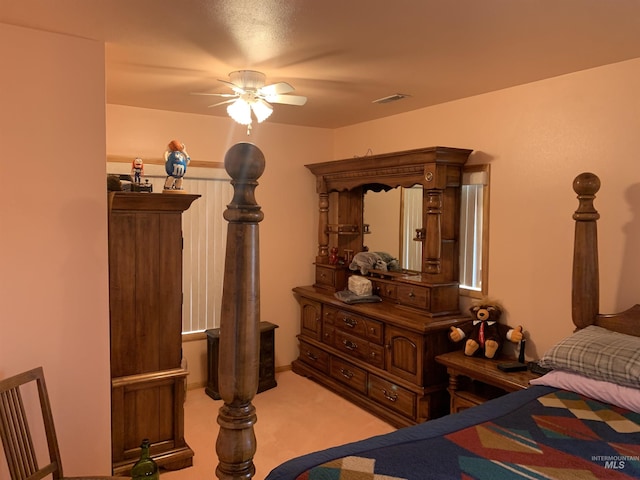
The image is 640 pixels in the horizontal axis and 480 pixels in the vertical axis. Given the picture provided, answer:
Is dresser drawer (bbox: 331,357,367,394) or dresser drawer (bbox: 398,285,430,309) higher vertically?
dresser drawer (bbox: 398,285,430,309)

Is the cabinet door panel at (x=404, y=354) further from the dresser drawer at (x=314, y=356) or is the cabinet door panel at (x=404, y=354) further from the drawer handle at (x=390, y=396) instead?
the dresser drawer at (x=314, y=356)

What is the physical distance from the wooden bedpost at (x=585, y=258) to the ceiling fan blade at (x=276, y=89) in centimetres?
170

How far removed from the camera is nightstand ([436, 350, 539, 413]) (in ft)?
9.75

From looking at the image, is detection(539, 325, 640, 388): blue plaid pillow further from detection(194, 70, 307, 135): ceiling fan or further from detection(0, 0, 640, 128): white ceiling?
detection(194, 70, 307, 135): ceiling fan

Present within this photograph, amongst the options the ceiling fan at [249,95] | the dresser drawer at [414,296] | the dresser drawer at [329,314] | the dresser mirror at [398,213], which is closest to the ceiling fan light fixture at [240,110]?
the ceiling fan at [249,95]

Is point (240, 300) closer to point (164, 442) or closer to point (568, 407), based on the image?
point (568, 407)

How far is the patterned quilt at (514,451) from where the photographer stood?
160 cm

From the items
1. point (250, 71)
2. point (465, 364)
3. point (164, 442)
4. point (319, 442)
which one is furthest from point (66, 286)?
point (465, 364)

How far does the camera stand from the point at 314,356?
15.7 ft

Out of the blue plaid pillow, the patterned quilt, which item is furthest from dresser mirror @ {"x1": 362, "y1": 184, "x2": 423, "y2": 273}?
the patterned quilt

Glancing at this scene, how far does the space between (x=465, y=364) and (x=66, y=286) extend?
2417mm

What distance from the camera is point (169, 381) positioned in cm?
309

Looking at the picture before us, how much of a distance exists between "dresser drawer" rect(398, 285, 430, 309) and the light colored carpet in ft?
3.09

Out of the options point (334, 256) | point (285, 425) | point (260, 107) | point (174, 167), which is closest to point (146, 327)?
point (174, 167)
